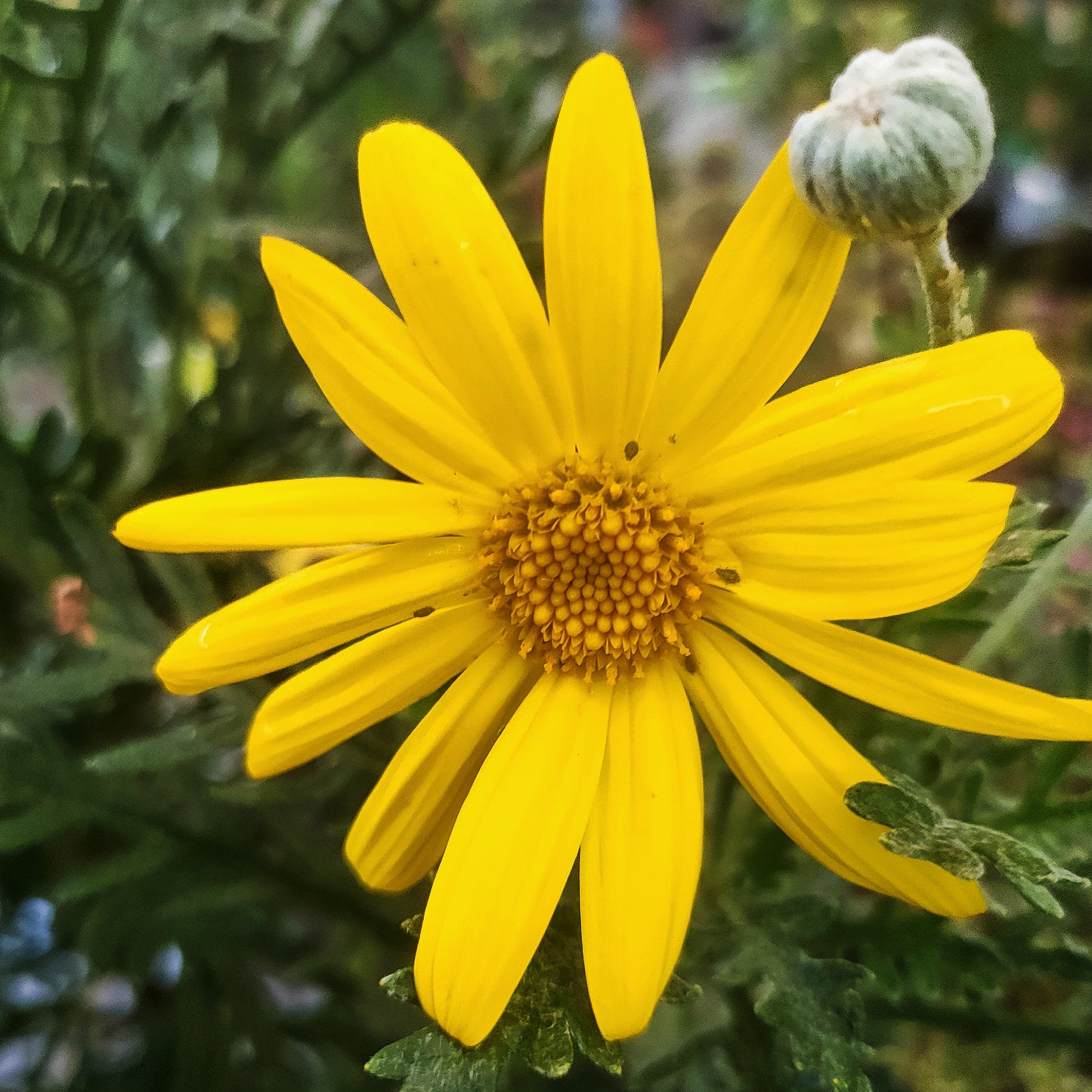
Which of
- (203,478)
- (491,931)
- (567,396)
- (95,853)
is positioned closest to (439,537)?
(567,396)

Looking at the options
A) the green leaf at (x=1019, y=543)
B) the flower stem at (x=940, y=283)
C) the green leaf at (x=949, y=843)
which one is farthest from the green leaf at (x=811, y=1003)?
the flower stem at (x=940, y=283)

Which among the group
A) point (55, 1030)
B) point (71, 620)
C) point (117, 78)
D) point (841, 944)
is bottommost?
point (55, 1030)

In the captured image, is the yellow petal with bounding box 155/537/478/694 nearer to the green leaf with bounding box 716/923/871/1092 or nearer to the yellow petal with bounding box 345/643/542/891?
the yellow petal with bounding box 345/643/542/891

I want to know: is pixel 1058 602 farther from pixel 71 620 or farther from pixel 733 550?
pixel 71 620

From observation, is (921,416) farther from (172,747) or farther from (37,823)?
(37,823)

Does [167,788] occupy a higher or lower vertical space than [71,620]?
lower

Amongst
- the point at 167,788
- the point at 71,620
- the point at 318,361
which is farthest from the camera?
the point at 167,788

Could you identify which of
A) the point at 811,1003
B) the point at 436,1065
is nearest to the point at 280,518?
the point at 436,1065
